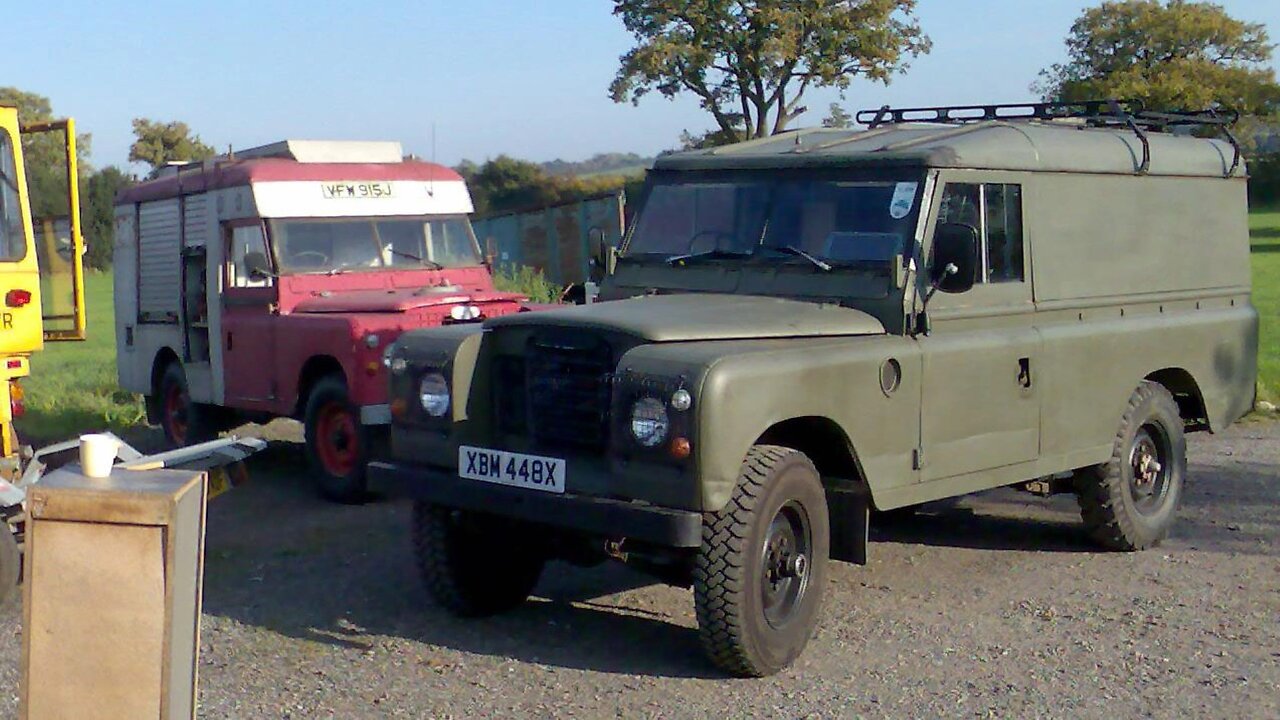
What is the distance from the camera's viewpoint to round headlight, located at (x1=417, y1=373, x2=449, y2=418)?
6461 mm

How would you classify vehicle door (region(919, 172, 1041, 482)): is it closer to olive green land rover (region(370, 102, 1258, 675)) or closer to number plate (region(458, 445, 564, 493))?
olive green land rover (region(370, 102, 1258, 675))

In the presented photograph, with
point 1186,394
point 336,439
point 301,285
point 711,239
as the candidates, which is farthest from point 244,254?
point 1186,394

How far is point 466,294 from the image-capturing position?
10.3m

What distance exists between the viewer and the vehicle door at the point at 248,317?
1061 cm

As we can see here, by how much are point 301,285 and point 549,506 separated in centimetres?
534

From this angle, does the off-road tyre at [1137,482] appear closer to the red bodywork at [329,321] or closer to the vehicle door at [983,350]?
the vehicle door at [983,350]

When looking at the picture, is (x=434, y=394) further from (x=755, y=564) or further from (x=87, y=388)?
(x=87, y=388)

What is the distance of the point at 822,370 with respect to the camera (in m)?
5.96

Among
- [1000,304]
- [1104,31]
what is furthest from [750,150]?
[1104,31]

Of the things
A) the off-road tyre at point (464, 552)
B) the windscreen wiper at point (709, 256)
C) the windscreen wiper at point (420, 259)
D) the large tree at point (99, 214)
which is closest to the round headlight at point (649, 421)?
the off-road tyre at point (464, 552)

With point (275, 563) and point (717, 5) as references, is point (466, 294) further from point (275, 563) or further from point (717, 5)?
point (717, 5)

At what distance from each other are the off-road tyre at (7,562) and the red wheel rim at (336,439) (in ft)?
9.86

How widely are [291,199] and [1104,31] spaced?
51.4m

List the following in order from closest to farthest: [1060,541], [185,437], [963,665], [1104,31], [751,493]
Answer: [751,493] < [963,665] < [1060,541] < [185,437] < [1104,31]
